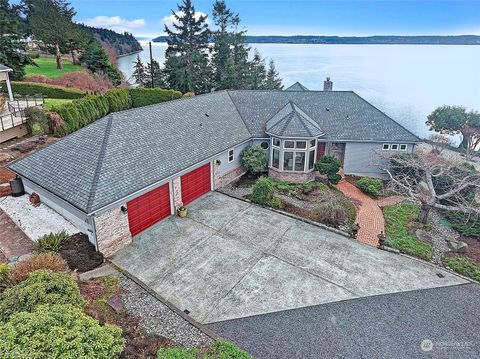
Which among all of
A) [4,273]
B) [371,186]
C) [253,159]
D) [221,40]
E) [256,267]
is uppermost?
[221,40]

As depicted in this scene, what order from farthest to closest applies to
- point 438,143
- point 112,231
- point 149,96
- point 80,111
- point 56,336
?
point 149,96 < point 438,143 < point 80,111 < point 112,231 < point 56,336

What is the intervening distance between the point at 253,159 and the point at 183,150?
588 cm

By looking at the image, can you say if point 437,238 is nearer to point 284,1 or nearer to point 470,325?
point 470,325

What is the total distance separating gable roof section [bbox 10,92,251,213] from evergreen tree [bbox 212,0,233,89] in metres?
29.1

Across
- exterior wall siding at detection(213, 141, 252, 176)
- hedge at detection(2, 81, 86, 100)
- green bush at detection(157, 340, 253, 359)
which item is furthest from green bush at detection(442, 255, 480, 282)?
hedge at detection(2, 81, 86, 100)

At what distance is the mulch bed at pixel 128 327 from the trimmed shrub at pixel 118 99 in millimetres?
23508

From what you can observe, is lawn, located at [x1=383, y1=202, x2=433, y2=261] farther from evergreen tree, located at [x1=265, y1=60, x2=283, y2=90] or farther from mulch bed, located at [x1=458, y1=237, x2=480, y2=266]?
evergreen tree, located at [x1=265, y1=60, x2=283, y2=90]

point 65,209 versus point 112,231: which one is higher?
point 65,209

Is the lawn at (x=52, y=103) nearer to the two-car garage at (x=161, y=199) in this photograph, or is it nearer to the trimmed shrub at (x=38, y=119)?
the trimmed shrub at (x=38, y=119)

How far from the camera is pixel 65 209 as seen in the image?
13281mm

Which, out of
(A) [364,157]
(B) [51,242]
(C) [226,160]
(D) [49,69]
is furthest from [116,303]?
(D) [49,69]

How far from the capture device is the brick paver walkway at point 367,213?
603 inches

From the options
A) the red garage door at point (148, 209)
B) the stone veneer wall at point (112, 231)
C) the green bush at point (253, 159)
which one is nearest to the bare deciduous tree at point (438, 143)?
the green bush at point (253, 159)

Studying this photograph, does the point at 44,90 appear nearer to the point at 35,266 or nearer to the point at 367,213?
the point at 35,266
